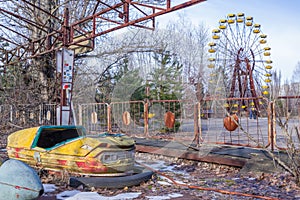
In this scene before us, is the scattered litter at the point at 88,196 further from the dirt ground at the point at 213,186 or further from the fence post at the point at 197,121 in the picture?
the fence post at the point at 197,121

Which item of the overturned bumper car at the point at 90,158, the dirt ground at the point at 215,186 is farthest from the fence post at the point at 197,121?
the overturned bumper car at the point at 90,158

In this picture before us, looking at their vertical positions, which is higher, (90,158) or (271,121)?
(271,121)

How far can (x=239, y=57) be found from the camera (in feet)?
50.7

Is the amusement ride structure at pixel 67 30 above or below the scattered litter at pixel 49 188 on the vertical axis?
above

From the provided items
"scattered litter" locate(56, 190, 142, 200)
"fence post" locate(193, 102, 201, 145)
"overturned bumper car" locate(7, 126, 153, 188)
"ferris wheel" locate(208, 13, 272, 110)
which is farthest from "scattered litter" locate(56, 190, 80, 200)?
"ferris wheel" locate(208, 13, 272, 110)

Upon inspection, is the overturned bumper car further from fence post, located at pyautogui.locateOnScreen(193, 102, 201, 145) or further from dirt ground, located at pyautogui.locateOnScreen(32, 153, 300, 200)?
fence post, located at pyautogui.locateOnScreen(193, 102, 201, 145)

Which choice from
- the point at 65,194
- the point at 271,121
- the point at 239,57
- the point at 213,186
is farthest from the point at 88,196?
the point at 239,57

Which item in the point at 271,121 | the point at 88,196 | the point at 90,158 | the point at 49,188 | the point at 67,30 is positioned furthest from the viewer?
the point at 67,30

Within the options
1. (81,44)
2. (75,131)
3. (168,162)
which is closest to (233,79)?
(81,44)

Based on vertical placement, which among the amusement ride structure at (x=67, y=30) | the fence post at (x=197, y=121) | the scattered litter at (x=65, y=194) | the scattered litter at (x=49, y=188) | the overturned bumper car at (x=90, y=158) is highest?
the amusement ride structure at (x=67, y=30)

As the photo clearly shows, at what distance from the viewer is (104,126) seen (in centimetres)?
1149

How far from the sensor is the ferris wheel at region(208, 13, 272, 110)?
600 inches

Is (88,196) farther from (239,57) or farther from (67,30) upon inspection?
(239,57)

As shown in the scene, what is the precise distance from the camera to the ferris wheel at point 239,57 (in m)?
15.2
